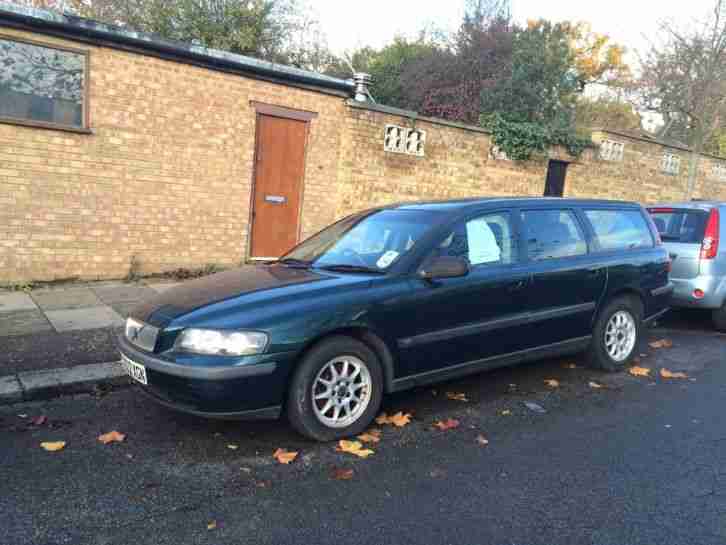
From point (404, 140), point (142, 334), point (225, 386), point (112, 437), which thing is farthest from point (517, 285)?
point (404, 140)

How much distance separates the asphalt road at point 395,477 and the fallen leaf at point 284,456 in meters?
0.05

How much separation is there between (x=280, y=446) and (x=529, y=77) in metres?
12.3

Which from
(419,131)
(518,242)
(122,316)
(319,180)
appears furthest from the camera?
(419,131)

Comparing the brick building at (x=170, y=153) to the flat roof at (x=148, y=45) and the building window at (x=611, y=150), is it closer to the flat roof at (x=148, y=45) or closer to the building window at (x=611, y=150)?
the flat roof at (x=148, y=45)

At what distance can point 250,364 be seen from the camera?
3.54 m

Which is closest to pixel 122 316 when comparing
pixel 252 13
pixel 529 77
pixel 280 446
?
pixel 280 446

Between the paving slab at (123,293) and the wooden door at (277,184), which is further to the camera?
the wooden door at (277,184)

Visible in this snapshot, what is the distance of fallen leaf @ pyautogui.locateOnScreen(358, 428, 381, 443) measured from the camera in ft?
12.9

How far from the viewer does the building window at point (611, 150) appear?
1408cm

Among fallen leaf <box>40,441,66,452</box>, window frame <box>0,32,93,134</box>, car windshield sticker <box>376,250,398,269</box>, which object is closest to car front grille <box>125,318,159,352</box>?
fallen leaf <box>40,441,66,452</box>

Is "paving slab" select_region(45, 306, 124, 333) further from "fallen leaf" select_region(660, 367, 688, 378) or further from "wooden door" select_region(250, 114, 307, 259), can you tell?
"fallen leaf" select_region(660, 367, 688, 378)

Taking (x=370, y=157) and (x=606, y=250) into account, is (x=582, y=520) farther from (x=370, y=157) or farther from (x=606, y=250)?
(x=370, y=157)

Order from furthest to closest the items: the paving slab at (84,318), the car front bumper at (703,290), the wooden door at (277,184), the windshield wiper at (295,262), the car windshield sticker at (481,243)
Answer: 1. the wooden door at (277,184)
2. the car front bumper at (703,290)
3. the paving slab at (84,318)
4. the windshield wiper at (295,262)
5. the car windshield sticker at (481,243)

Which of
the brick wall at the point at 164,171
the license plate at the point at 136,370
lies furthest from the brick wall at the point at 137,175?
the license plate at the point at 136,370
